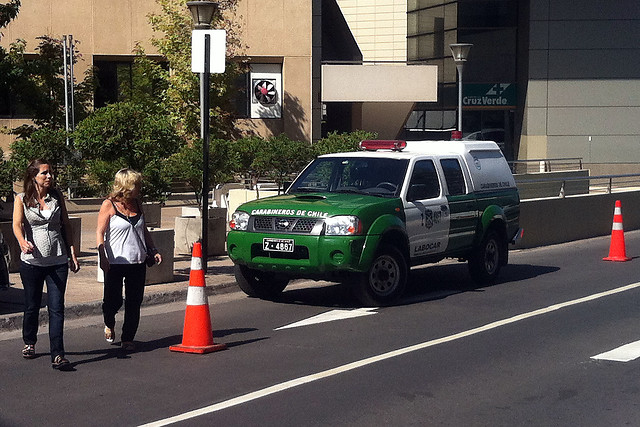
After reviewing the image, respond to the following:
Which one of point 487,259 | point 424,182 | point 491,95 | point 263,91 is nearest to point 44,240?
point 424,182

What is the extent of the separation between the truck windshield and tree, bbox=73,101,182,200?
214 cm

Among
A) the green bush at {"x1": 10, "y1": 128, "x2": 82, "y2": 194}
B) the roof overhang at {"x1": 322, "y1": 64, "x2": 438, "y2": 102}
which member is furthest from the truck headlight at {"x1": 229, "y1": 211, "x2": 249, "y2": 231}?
the roof overhang at {"x1": 322, "y1": 64, "x2": 438, "y2": 102}

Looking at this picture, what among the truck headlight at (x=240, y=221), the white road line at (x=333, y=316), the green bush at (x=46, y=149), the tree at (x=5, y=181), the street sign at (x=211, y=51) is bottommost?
the white road line at (x=333, y=316)

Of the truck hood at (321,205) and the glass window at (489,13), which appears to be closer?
the truck hood at (321,205)

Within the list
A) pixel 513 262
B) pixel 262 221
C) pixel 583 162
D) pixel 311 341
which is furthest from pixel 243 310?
pixel 583 162

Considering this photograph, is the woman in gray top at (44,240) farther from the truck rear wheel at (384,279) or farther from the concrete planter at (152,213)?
the concrete planter at (152,213)

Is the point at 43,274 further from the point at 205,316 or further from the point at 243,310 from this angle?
the point at 243,310

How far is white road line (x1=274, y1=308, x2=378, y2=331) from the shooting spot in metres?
11.0

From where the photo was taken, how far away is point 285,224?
467 inches

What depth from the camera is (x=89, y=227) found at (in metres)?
22.2

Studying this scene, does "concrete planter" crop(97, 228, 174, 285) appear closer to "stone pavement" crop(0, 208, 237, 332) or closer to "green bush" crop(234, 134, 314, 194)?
"stone pavement" crop(0, 208, 237, 332)

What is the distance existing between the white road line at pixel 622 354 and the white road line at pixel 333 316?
316 cm

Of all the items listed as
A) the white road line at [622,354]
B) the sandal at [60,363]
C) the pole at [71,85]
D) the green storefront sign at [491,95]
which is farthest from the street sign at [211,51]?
the green storefront sign at [491,95]

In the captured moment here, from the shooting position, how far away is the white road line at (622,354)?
904 centimetres
